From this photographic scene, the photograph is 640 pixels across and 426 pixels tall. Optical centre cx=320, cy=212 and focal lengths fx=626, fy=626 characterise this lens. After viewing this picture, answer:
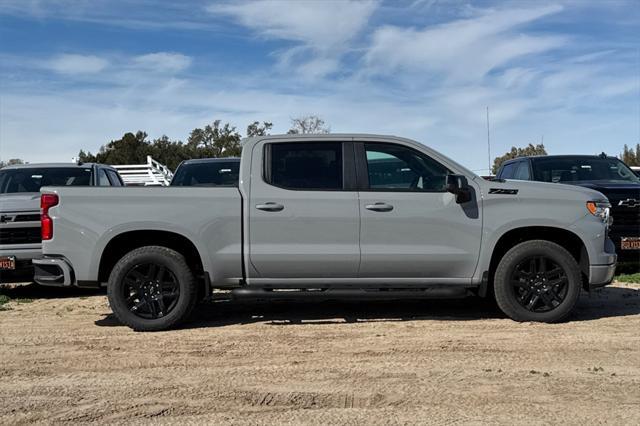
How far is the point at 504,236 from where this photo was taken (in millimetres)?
6434

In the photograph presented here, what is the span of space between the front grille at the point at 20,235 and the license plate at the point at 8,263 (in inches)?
10.2

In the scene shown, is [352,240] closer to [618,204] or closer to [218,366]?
[218,366]

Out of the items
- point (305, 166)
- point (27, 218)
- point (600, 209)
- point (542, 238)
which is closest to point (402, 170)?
point (305, 166)

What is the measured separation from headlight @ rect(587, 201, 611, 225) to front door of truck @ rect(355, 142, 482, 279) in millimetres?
1160

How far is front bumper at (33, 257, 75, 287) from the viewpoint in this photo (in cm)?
614

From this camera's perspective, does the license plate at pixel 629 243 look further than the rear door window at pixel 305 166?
Yes

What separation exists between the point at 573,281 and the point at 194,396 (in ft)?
12.9

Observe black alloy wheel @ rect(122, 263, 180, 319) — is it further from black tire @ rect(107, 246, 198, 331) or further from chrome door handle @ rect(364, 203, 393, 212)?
chrome door handle @ rect(364, 203, 393, 212)

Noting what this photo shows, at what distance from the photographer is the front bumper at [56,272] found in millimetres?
6145

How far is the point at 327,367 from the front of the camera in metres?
5.00

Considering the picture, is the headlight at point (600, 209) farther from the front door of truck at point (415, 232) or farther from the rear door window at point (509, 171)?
the rear door window at point (509, 171)

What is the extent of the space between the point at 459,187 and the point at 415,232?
2.02ft

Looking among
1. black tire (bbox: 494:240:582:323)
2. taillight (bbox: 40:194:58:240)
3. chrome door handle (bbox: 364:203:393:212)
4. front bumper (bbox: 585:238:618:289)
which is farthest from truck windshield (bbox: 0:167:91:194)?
front bumper (bbox: 585:238:618:289)

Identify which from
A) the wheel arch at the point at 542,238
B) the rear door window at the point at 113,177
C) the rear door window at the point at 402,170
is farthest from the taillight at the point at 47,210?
the rear door window at the point at 113,177
